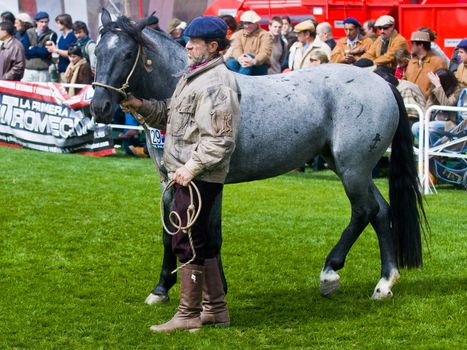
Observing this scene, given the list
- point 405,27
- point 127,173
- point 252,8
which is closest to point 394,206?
point 127,173

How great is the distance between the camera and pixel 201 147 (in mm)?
6840

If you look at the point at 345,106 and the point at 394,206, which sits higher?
the point at 345,106

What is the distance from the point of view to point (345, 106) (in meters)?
8.13

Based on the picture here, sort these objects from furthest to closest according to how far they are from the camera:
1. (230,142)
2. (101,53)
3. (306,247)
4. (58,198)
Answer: (58,198) < (306,247) < (101,53) < (230,142)

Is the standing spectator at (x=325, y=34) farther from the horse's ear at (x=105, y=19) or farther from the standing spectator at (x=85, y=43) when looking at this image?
the horse's ear at (x=105, y=19)

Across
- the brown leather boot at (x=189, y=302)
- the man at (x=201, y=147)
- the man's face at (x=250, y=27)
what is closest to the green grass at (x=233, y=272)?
the brown leather boot at (x=189, y=302)

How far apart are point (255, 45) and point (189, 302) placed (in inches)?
396

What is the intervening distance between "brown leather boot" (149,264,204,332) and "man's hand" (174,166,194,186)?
1.90 ft

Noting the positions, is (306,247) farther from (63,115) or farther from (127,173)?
(63,115)

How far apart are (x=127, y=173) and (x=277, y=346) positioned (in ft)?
28.1

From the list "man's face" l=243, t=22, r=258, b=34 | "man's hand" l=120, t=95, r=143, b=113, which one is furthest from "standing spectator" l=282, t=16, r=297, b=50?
"man's hand" l=120, t=95, r=143, b=113

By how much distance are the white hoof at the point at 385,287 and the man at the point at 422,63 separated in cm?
725

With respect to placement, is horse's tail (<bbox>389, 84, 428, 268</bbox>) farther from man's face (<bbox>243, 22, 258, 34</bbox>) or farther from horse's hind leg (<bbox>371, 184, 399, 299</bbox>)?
man's face (<bbox>243, 22, 258, 34</bbox>)

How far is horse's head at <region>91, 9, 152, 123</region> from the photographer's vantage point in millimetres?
7613
